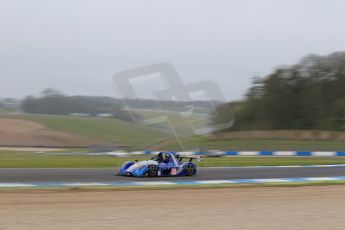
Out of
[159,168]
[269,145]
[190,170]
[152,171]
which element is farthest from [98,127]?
[152,171]

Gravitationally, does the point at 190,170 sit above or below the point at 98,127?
below

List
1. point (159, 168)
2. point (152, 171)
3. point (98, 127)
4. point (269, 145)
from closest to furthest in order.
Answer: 1. point (152, 171)
2. point (159, 168)
3. point (269, 145)
4. point (98, 127)

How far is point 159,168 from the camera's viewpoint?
14102 millimetres

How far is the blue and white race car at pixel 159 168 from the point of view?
13812mm

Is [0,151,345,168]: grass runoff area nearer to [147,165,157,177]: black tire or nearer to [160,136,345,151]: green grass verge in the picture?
[147,165,157,177]: black tire

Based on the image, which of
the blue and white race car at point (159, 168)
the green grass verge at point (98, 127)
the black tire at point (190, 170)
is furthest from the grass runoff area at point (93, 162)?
the green grass verge at point (98, 127)

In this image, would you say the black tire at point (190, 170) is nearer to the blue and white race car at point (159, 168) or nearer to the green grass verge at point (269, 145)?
the blue and white race car at point (159, 168)

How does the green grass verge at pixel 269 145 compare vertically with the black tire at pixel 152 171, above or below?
above

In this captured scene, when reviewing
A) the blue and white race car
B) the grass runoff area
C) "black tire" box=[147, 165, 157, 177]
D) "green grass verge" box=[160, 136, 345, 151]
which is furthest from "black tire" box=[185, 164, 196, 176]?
"green grass verge" box=[160, 136, 345, 151]

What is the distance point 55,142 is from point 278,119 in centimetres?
2355

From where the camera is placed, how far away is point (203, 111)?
80.3 ft

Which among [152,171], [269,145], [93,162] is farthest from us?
[269,145]

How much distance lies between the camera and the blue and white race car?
544 inches

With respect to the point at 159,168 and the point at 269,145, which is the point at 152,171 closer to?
the point at 159,168
